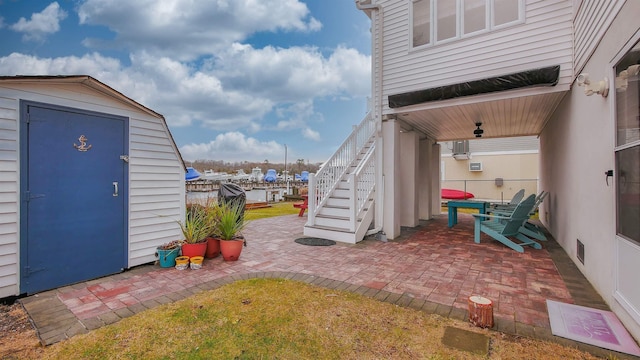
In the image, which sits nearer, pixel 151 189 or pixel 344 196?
pixel 151 189

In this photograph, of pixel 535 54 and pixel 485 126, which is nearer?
pixel 535 54

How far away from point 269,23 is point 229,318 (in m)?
13.8

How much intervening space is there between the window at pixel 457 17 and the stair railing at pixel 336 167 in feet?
6.94

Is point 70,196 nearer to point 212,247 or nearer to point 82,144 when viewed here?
point 82,144

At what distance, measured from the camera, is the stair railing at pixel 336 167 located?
6.94 m

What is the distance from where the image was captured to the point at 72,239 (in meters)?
3.70

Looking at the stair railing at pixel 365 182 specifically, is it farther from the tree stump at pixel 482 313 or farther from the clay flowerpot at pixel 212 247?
the tree stump at pixel 482 313

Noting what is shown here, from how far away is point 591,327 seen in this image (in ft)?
8.54

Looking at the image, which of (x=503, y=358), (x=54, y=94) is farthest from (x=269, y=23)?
(x=503, y=358)

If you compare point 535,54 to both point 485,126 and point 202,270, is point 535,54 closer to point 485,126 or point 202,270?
point 485,126

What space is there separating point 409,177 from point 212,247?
5698 millimetres

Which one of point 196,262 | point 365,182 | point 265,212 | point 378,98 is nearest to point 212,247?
point 196,262

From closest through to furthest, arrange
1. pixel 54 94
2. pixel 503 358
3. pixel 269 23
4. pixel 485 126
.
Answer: pixel 503 358
pixel 54 94
pixel 485 126
pixel 269 23

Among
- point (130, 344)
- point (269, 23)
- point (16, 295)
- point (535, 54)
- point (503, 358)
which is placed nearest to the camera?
point (503, 358)
